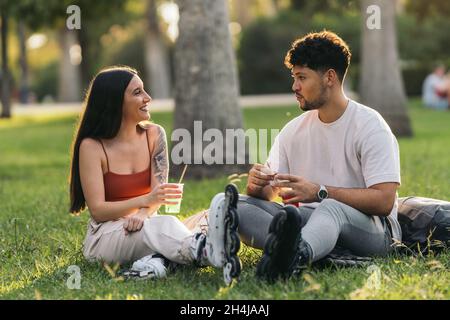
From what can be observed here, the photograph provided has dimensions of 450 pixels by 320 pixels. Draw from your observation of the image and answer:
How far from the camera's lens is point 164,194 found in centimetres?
511

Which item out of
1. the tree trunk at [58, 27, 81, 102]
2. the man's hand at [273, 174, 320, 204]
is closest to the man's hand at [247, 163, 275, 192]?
the man's hand at [273, 174, 320, 204]

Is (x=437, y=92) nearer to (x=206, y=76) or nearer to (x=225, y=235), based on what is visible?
(x=206, y=76)

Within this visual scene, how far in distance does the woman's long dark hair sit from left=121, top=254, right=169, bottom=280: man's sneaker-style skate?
732 mm

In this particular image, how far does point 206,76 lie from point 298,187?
5.50 meters

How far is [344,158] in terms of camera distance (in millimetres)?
5250

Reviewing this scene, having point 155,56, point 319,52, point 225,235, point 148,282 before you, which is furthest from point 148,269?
point 155,56

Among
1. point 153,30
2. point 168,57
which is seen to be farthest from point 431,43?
point 168,57

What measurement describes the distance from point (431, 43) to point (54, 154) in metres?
23.9

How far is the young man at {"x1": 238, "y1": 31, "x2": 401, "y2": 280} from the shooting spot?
5.00 m

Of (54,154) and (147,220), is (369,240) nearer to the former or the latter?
(147,220)

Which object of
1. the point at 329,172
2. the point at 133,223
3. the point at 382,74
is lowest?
the point at 133,223

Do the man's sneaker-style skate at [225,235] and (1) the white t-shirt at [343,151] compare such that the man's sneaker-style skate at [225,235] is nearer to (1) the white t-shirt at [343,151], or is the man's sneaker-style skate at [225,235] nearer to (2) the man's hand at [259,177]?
(2) the man's hand at [259,177]

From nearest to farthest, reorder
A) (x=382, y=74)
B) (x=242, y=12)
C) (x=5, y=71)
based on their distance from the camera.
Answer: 1. (x=382, y=74)
2. (x=5, y=71)
3. (x=242, y=12)
